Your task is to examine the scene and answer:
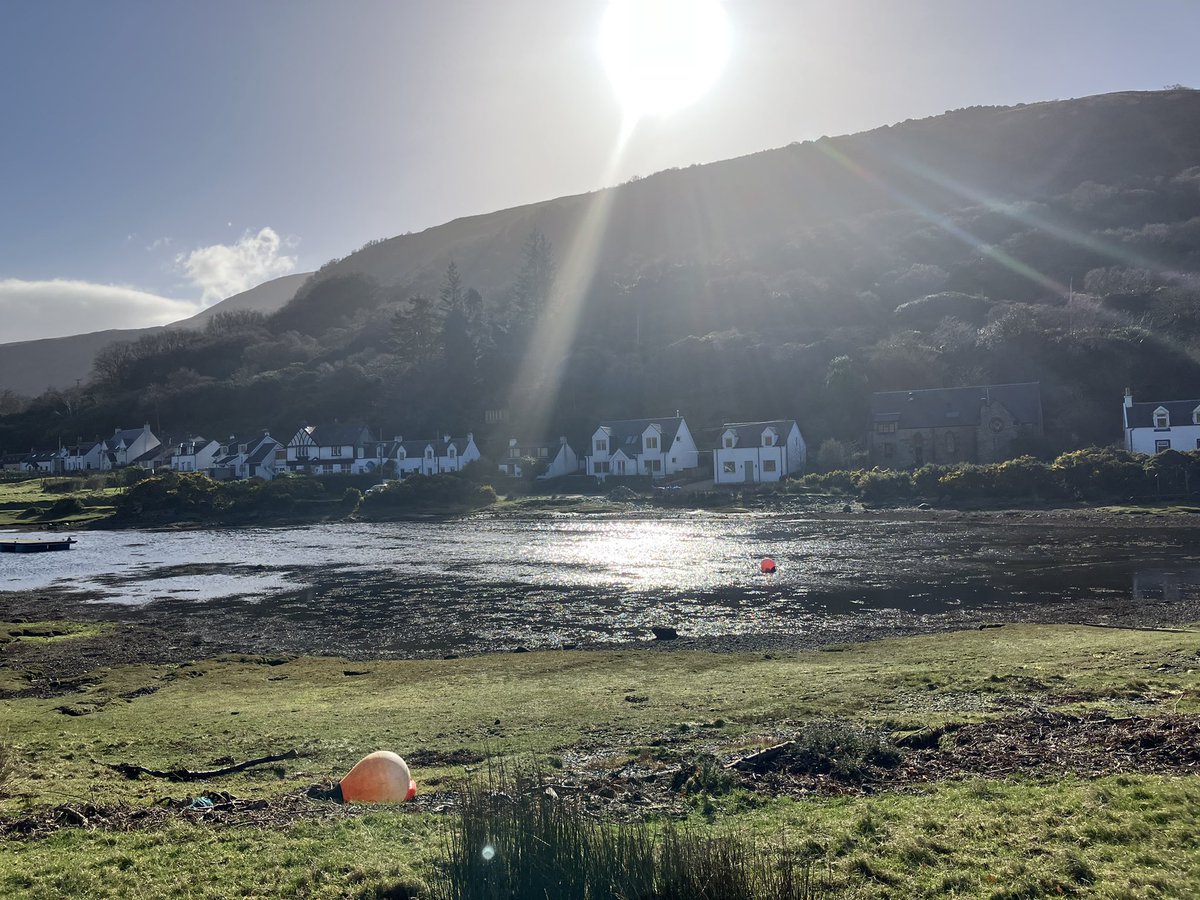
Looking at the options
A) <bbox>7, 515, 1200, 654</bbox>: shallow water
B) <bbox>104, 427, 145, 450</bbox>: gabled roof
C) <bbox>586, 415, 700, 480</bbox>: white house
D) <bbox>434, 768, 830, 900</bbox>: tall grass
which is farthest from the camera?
<bbox>104, 427, 145, 450</bbox>: gabled roof

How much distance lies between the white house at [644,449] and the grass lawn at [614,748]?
7385 cm

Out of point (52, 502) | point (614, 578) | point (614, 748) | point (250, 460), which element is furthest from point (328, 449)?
point (614, 748)

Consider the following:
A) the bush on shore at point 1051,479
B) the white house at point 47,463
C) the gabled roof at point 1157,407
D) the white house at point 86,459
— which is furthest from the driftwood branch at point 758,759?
the white house at point 47,463

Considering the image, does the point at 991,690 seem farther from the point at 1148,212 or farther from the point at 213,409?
the point at 1148,212

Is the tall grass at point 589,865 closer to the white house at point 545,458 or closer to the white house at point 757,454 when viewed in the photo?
the white house at point 757,454

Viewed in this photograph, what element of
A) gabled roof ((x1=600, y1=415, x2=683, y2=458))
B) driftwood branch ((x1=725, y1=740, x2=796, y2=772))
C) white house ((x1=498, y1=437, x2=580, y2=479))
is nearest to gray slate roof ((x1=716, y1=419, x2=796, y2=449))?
gabled roof ((x1=600, y1=415, x2=683, y2=458))

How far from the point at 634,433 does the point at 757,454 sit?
1746 centimetres

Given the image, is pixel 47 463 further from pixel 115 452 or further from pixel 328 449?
pixel 328 449

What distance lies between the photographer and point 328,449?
125 meters

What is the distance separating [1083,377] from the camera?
327ft

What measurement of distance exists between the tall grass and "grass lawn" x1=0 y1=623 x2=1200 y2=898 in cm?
114

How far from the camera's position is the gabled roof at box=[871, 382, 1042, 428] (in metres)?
86.9

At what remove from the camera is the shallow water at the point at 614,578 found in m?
29.4

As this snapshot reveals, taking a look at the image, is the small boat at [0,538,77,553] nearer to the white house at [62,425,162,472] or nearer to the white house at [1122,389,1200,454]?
the white house at [62,425,162,472]
